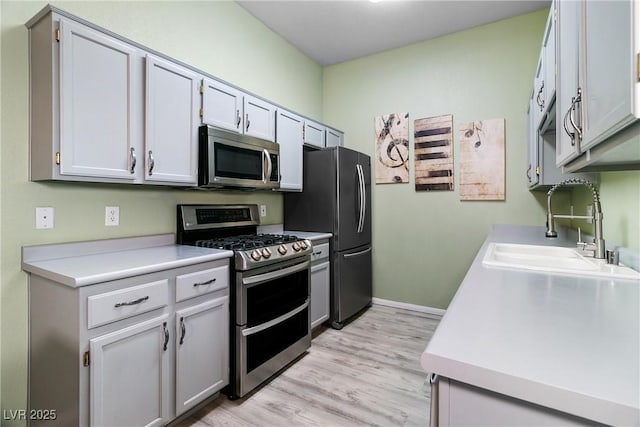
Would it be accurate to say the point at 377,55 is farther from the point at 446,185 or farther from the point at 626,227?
the point at 626,227

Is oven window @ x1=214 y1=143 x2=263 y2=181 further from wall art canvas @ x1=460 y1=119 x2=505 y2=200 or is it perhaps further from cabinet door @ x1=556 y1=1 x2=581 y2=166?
wall art canvas @ x1=460 y1=119 x2=505 y2=200

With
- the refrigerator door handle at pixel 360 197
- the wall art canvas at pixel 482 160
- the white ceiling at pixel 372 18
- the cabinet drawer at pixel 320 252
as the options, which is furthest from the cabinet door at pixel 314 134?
the wall art canvas at pixel 482 160

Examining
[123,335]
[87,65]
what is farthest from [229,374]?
[87,65]

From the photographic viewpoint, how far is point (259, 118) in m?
2.67

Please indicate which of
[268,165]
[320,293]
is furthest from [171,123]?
[320,293]

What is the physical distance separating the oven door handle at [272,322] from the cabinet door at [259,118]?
1468 mm

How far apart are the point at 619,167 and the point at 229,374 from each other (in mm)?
2242

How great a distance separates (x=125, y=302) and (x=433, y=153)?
3.20 m

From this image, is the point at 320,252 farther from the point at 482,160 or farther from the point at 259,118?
the point at 482,160

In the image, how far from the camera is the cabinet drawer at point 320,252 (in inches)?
114

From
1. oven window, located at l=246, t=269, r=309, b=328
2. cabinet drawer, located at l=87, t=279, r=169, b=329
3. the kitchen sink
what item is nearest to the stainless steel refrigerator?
oven window, located at l=246, t=269, r=309, b=328

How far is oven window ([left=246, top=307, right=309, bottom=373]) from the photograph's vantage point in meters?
2.04

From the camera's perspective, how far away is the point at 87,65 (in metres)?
1.60

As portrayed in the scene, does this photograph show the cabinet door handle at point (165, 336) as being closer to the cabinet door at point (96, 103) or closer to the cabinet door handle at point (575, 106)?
the cabinet door at point (96, 103)
